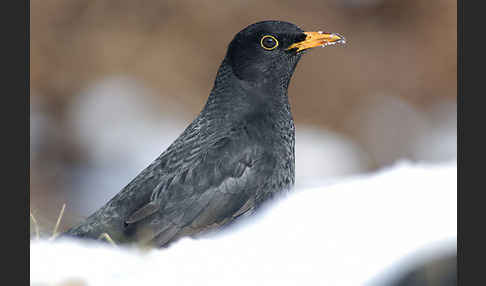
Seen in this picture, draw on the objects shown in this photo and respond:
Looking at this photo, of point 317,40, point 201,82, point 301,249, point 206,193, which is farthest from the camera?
point 201,82

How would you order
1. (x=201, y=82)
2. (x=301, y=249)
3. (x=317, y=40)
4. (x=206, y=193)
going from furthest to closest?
(x=201, y=82), (x=317, y=40), (x=206, y=193), (x=301, y=249)

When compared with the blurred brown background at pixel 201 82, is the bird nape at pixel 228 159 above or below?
below

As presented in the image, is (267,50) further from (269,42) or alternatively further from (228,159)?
(228,159)

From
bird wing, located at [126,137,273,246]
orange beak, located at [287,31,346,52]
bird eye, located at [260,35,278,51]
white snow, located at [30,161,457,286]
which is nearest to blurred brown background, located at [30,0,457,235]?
bird wing, located at [126,137,273,246]

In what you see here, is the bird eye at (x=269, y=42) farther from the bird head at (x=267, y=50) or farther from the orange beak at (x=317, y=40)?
the orange beak at (x=317, y=40)

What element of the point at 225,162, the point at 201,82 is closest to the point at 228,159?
the point at 225,162

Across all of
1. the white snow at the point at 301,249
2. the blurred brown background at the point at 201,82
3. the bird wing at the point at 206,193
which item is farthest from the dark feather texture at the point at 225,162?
the blurred brown background at the point at 201,82
